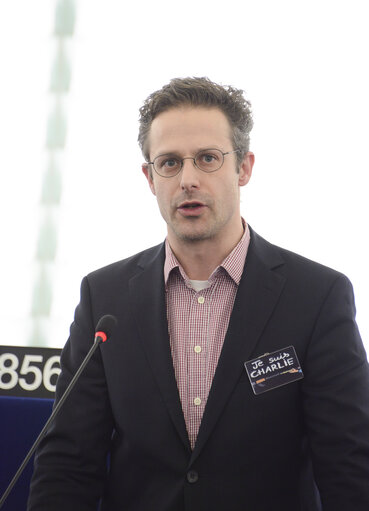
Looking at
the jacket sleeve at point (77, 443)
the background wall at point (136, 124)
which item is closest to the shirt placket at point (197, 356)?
the jacket sleeve at point (77, 443)

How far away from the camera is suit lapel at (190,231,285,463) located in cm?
128

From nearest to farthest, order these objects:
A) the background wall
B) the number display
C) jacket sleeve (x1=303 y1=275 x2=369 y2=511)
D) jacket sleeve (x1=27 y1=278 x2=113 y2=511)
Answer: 1. jacket sleeve (x1=303 y1=275 x2=369 y2=511)
2. jacket sleeve (x1=27 y1=278 x2=113 y2=511)
3. the number display
4. the background wall

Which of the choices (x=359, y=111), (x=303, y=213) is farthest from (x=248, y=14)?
(x=303, y=213)

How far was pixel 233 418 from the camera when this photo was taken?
4.21 ft

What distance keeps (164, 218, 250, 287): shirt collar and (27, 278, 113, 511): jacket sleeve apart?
259 millimetres

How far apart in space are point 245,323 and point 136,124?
4.40 feet

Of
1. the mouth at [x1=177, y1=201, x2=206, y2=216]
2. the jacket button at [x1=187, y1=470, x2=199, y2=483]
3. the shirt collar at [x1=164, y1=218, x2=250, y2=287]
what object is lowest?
the jacket button at [x1=187, y1=470, x2=199, y2=483]

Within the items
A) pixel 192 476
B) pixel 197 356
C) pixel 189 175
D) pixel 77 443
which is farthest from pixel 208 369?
pixel 189 175

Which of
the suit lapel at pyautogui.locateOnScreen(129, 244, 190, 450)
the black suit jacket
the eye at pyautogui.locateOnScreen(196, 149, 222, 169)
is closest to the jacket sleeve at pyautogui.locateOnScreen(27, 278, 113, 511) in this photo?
the black suit jacket

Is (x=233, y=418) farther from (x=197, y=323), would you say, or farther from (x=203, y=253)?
(x=203, y=253)

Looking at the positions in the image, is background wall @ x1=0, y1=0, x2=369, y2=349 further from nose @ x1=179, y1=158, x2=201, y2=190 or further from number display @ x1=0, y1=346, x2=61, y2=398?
nose @ x1=179, y1=158, x2=201, y2=190

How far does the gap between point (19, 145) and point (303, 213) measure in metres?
1.31

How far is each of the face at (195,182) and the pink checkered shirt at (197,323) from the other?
0.31 feet

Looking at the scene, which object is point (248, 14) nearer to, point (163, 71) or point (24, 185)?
point (163, 71)
